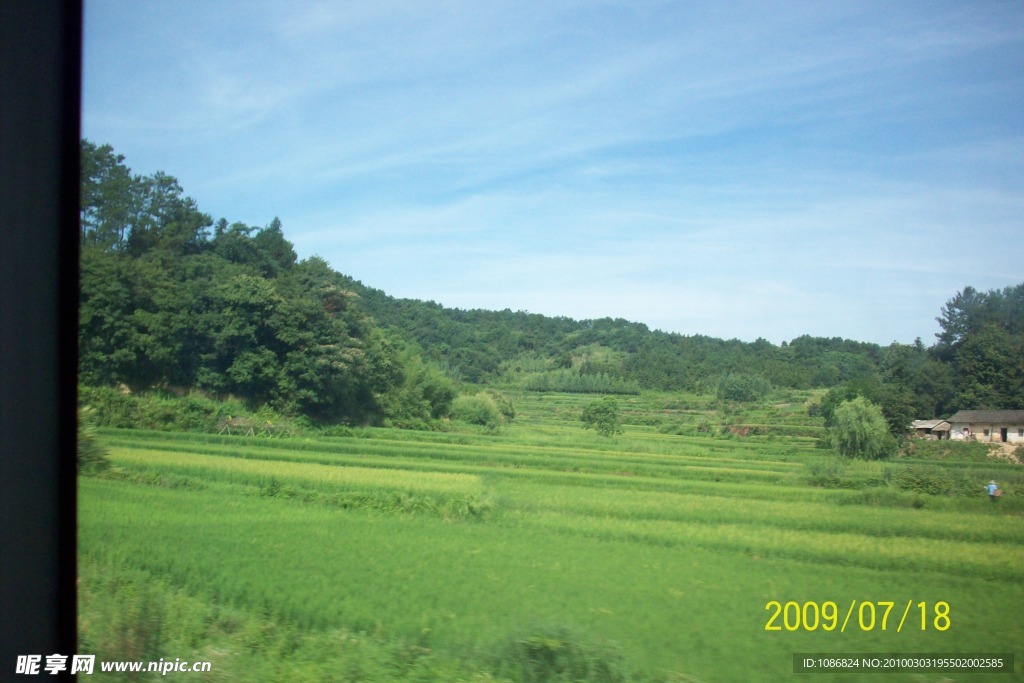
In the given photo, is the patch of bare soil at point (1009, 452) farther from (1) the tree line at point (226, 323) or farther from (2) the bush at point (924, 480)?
(1) the tree line at point (226, 323)

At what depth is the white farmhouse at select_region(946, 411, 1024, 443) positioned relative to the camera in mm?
3727

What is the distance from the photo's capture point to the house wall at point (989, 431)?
3723 mm

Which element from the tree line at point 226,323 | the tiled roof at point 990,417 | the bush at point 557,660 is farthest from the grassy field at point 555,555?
the tree line at point 226,323

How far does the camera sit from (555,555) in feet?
14.0

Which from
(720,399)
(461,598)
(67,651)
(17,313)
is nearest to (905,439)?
(720,399)

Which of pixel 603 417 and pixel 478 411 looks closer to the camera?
pixel 603 417

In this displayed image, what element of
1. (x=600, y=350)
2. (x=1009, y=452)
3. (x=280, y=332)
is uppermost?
(x=280, y=332)

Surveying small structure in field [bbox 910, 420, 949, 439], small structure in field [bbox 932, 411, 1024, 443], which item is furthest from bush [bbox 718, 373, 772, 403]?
small structure in field [bbox 932, 411, 1024, 443]

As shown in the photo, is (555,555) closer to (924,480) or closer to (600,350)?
(600,350)

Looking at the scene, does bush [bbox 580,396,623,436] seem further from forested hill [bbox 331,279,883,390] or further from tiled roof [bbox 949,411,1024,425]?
tiled roof [bbox 949,411,1024,425]

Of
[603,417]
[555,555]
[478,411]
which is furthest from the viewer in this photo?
[478,411]

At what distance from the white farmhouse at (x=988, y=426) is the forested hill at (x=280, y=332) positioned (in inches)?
63.6

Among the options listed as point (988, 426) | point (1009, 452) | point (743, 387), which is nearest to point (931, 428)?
point (988, 426)

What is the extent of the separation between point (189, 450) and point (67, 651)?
1.82m
